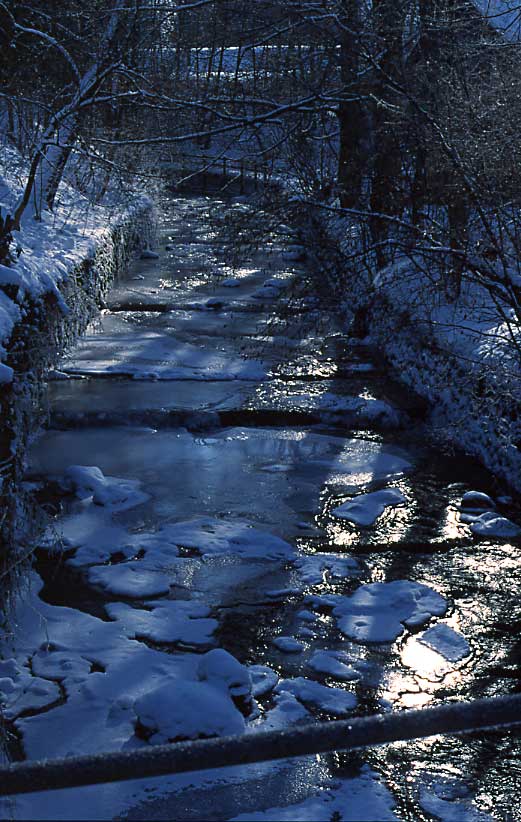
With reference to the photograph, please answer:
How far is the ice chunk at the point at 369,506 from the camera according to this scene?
6.79 meters

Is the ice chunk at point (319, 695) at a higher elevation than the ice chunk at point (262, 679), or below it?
higher

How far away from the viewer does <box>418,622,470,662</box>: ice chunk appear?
4.93 m

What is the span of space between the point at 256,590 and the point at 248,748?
14.5ft

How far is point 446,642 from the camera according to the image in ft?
16.5

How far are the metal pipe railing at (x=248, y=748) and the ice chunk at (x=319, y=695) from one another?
3.06m

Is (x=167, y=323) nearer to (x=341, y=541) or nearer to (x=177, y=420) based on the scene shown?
(x=177, y=420)

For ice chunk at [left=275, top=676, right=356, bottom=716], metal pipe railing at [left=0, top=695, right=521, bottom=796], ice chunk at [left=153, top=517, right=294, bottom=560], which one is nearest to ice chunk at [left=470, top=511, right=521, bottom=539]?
ice chunk at [left=153, top=517, right=294, bottom=560]

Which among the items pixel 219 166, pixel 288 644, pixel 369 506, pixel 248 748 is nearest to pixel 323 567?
pixel 288 644

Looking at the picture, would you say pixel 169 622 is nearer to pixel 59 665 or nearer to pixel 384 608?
pixel 59 665

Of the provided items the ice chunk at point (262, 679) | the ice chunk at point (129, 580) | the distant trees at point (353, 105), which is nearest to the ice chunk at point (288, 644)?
the ice chunk at point (262, 679)

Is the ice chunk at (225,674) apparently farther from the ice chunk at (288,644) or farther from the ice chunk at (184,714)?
the ice chunk at (288,644)

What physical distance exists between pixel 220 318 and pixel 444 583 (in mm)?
7909

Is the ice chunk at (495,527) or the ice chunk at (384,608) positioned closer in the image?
the ice chunk at (384,608)

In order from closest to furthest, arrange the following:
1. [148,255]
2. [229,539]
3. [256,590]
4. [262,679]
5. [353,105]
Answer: [262,679] → [256,590] → [229,539] → [353,105] → [148,255]
